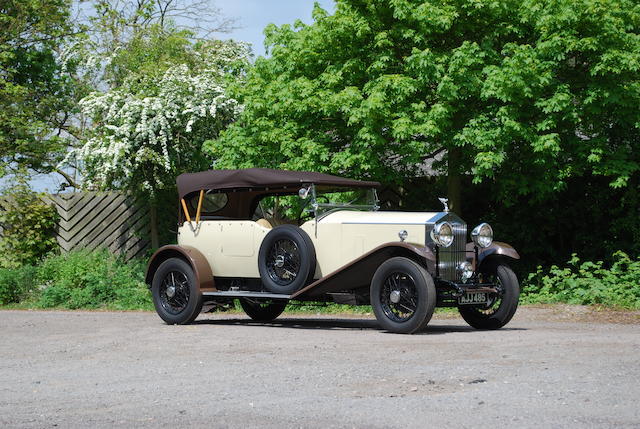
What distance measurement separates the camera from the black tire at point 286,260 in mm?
10391

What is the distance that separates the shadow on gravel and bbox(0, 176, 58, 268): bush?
31.5ft

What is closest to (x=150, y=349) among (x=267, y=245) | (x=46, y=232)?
(x=267, y=245)

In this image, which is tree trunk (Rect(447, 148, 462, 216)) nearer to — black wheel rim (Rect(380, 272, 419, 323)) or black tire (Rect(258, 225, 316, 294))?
black tire (Rect(258, 225, 316, 294))

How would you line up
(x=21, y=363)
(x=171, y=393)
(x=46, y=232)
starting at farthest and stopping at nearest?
(x=46, y=232) < (x=21, y=363) < (x=171, y=393)

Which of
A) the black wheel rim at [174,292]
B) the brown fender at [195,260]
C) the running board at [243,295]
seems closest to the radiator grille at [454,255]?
the running board at [243,295]

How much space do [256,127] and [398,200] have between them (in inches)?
138

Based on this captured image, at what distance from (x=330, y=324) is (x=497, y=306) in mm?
2368

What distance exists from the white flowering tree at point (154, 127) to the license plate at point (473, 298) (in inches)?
388

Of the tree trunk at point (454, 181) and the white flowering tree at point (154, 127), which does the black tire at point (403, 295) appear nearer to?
the tree trunk at point (454, 181)

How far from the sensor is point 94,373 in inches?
283

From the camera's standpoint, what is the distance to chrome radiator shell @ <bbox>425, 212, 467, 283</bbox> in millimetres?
9836

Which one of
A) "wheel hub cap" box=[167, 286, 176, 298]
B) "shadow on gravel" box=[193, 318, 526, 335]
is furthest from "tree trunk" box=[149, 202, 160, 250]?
"wheel hub cap" box=[167, 286, 176, 298]

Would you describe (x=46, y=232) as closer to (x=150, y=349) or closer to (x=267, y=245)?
(x=267, y=245)

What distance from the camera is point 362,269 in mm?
10133
